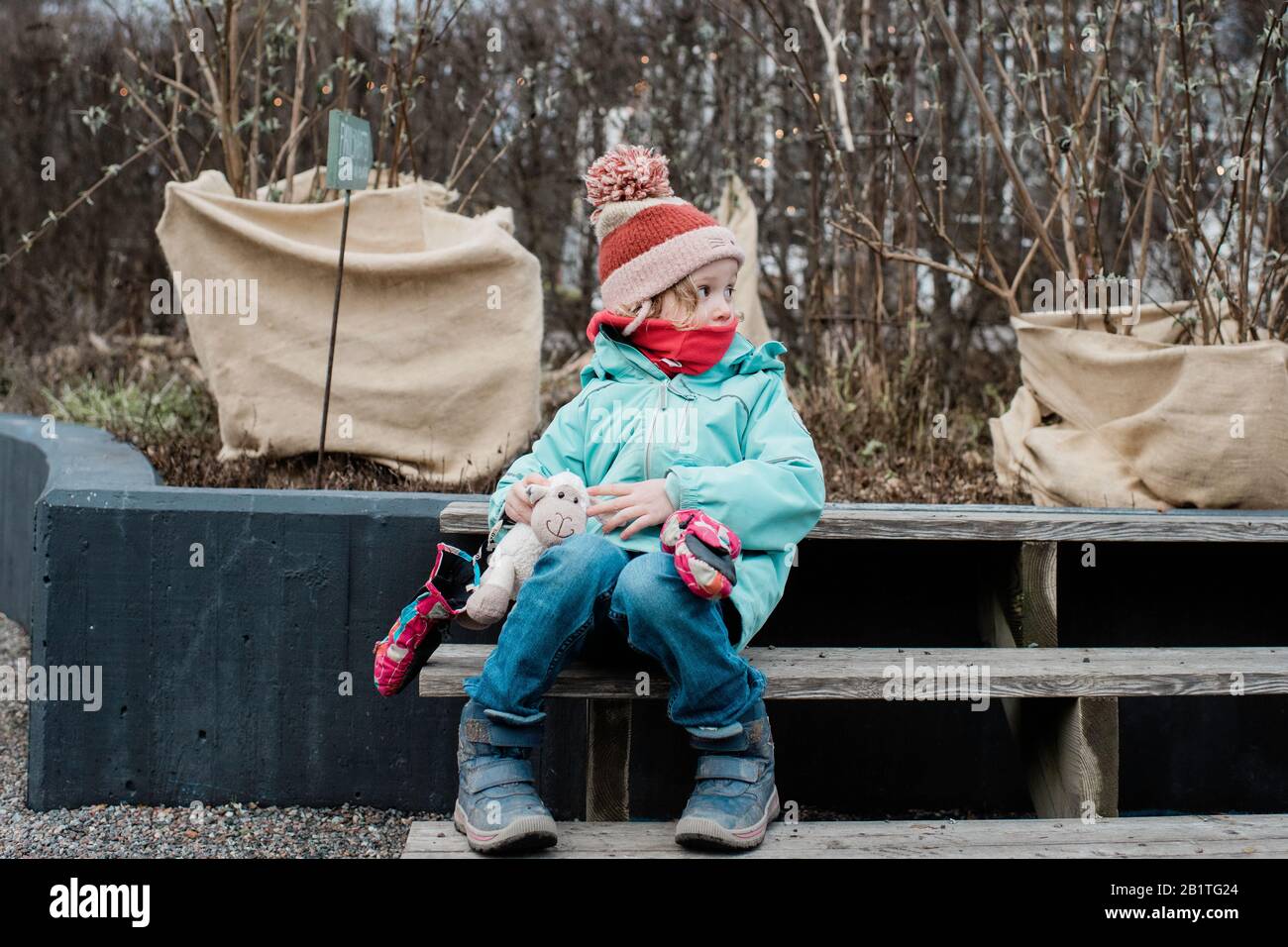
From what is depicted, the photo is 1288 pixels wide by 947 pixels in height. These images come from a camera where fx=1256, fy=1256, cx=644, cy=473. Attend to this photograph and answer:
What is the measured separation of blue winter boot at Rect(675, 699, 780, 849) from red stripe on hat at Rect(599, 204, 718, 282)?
2.95 ft

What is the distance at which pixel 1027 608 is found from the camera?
2.71 m

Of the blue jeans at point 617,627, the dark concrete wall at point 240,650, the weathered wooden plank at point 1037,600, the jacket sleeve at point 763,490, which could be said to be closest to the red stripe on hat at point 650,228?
the jacket sleeve at point 763,490

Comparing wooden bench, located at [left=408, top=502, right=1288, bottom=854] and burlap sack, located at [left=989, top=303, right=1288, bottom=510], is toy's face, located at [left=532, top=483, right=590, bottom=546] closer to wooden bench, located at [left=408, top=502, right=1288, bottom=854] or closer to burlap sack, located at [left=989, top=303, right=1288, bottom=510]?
wooden bench, located at [left=408, top=502, right=1288, bottom=854]

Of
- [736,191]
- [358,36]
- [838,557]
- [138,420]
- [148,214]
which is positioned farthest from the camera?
[148,214]

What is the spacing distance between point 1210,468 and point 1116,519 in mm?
607

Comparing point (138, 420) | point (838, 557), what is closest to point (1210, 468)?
point (838, 557)

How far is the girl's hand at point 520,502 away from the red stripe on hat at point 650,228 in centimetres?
46

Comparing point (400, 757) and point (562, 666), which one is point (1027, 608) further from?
point (400, 757)

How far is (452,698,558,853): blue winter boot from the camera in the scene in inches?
78.1

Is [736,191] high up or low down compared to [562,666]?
up

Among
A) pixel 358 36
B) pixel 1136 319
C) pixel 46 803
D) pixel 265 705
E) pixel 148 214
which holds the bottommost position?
pixel 46 803

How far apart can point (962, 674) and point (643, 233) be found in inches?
41.6

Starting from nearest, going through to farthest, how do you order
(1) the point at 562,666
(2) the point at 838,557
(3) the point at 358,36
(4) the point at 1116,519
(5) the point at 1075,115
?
(1) the point at 562,666 < (4) the point at 1116,519 < (2) the point at 838,557 < (5) the point at 1075,115 < (3) the point at 358,36
